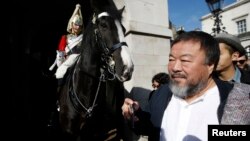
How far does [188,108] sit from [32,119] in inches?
215

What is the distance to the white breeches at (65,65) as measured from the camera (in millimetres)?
4477

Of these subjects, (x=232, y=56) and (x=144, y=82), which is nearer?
(x=232, y=56)

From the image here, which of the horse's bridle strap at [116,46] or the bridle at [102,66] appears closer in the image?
the horse's bridle strap at [116,46]

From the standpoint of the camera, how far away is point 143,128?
2246 mm

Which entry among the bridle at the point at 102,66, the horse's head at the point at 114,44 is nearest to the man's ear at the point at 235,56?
the horse's head at the point at 114,44

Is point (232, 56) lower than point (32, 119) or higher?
higher

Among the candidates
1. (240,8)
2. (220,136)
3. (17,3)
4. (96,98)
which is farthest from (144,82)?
(240,8)

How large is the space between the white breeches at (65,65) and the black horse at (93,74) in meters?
0.15

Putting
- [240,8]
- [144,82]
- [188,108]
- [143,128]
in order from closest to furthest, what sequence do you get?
[188,108], [143,128], [144,82], [240,8]

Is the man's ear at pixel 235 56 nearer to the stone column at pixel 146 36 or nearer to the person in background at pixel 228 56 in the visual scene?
the person in background at pixel 228 56

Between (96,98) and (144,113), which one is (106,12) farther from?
(144,113)

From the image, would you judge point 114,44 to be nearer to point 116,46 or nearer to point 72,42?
point 116,46

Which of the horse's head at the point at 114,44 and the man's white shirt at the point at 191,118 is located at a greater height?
the horse's head at the point at 114,44

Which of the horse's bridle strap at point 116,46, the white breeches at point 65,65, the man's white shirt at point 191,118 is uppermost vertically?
the horse's bridle strap at point 116,46
